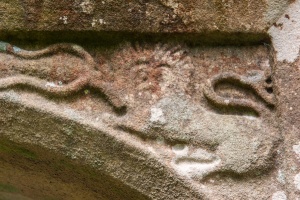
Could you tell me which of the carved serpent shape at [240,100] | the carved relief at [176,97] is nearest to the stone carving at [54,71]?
the carved relief at [176,97]

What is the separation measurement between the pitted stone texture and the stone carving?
0.07 metres

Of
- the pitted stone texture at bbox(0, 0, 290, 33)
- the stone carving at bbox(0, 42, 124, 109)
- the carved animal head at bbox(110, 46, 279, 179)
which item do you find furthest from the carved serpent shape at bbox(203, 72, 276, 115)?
the stone carving at bbox(0, 42, 124, 109)

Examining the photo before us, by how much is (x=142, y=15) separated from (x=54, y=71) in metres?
0.32

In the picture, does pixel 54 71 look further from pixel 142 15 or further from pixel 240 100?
pixel 240 100

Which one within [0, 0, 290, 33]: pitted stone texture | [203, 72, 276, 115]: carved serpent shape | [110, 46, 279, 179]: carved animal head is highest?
[0, 0, 290, 33]: pitted stone texture

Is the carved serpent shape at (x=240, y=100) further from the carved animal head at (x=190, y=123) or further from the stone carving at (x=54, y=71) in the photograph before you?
the stone carving at (x=54, y=71)

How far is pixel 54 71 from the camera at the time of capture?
175 centimetres

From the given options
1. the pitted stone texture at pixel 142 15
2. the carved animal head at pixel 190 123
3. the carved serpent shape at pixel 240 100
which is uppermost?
the pitted stone texture at pixel 142 15

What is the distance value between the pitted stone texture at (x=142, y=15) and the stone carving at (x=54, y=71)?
72 millimetres

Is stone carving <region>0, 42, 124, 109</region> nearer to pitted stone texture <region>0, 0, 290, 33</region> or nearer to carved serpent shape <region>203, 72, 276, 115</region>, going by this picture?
pitted stone texture <region>0, 0, 290, 33</region>

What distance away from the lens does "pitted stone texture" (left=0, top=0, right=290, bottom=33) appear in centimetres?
176

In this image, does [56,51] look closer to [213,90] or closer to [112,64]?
[112,64]

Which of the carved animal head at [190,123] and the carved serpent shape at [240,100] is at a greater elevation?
the carved serpent shape at [240,100]

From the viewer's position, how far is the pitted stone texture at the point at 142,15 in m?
1.76
